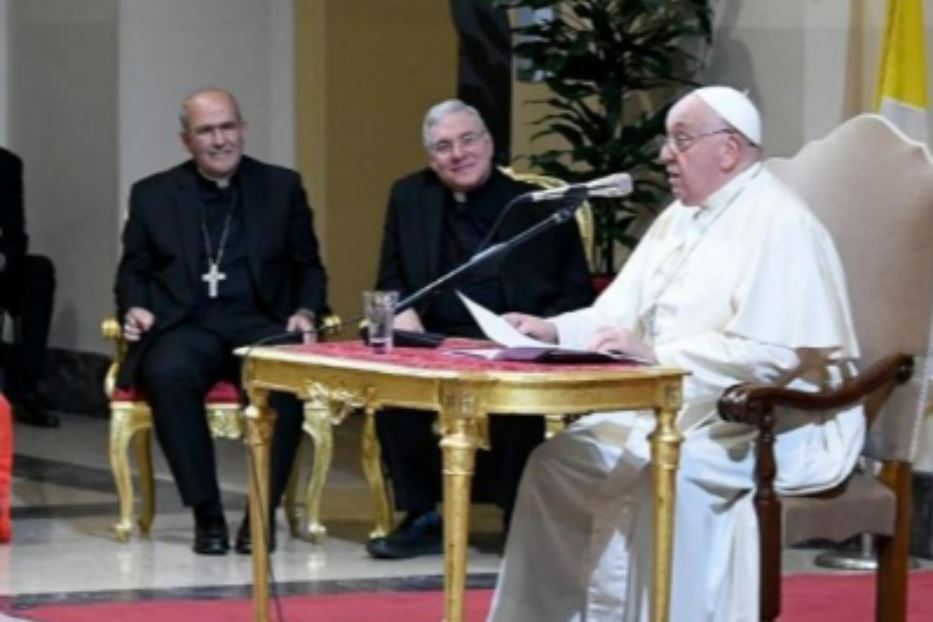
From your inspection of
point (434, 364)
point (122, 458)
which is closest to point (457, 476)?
point (434, 364)

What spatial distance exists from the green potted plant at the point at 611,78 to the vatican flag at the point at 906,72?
3.52 feet

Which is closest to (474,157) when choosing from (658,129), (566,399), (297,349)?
(658,129)

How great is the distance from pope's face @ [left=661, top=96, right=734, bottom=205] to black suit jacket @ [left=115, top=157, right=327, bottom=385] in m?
2.45

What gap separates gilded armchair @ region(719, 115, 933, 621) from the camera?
5.88 meters

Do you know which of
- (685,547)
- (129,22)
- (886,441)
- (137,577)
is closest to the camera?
(685,547)

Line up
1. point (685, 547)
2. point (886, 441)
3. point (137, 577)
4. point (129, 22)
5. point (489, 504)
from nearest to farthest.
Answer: point (685, 547) < point (886, 441) < point (137, 577) < point (489, 504) < point (129, 22)

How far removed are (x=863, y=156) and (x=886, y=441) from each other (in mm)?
691

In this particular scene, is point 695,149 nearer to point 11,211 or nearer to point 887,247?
point 887,247

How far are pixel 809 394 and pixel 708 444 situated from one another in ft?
0.81

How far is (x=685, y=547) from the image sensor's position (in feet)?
18.6

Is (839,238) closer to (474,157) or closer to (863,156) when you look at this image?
(863,156)

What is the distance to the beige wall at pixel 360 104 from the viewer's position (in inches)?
463

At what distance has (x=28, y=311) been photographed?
1138cm

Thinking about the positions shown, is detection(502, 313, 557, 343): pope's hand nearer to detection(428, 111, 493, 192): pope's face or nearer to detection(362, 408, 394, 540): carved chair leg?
detection(428, 111, 493, 192): pope's face
